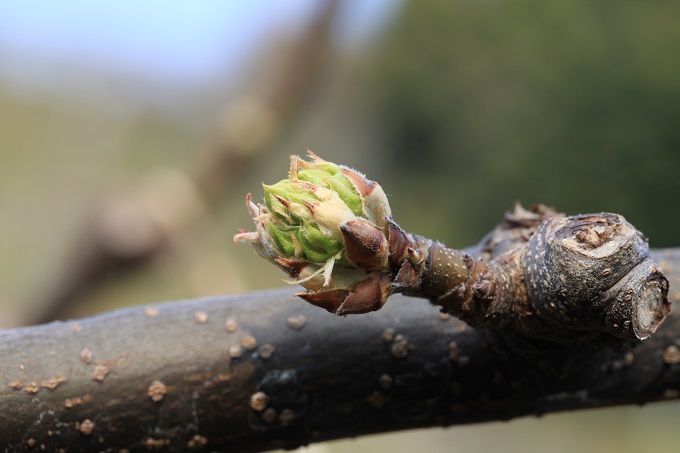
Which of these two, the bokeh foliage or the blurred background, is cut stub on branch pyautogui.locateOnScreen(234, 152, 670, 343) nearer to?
the blurred background

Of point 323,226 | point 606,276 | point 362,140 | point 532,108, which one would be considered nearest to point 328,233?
point 323,226

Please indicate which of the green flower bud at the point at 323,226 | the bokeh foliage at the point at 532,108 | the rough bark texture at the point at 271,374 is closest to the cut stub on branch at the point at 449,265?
the green flower bud at the point at 323,226

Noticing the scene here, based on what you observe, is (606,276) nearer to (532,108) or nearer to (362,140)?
(532,108)

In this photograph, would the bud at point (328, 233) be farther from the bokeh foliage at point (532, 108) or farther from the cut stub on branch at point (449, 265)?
the bokeh foliage at point (532, 108)

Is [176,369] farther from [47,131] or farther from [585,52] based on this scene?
[47,131]

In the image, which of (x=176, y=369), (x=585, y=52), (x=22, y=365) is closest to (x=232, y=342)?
(x=176, y=369)

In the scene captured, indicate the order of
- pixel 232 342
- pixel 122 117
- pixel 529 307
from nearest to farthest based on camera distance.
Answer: pixel 529 307
pixel 232 342
pixel 122 117

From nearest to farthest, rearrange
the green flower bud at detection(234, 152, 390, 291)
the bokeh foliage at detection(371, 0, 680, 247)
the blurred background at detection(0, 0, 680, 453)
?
the green flower bud at detection(234, 152, 390, 291) → the blurred background at detection(0, 0, 680, 453) → the bokeh foliage at detection(371, 0, 680, 247)

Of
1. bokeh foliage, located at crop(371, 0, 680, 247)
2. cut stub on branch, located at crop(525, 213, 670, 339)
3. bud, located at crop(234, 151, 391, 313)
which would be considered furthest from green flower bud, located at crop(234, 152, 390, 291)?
bokeh foliage, located at crop(371, 0, 680, 247)
